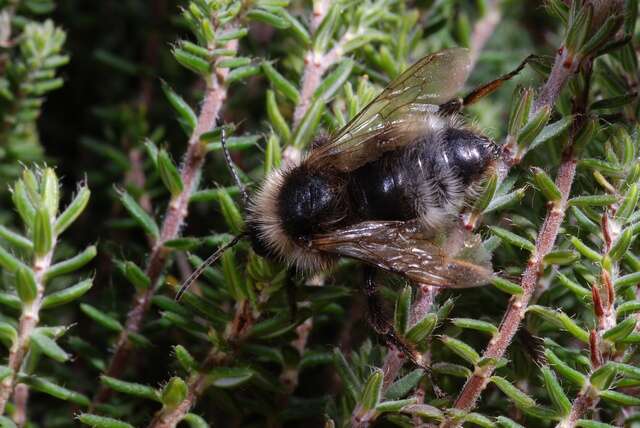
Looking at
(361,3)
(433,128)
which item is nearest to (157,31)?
(361,3)

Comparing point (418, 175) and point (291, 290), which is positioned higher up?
point (418, 175)

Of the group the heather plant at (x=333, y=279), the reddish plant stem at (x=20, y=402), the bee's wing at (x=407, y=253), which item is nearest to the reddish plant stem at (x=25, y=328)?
the heather plant at (x=333, y=279)

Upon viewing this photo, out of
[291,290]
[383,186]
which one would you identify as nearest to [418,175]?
[383,186]

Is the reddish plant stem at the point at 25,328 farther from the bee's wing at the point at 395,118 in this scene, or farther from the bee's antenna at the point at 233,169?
the bee's wing at the point at 395,118

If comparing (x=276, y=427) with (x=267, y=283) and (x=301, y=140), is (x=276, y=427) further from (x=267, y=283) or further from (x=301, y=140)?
(x=301, y=140)

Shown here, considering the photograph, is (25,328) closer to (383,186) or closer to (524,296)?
(383,186)
